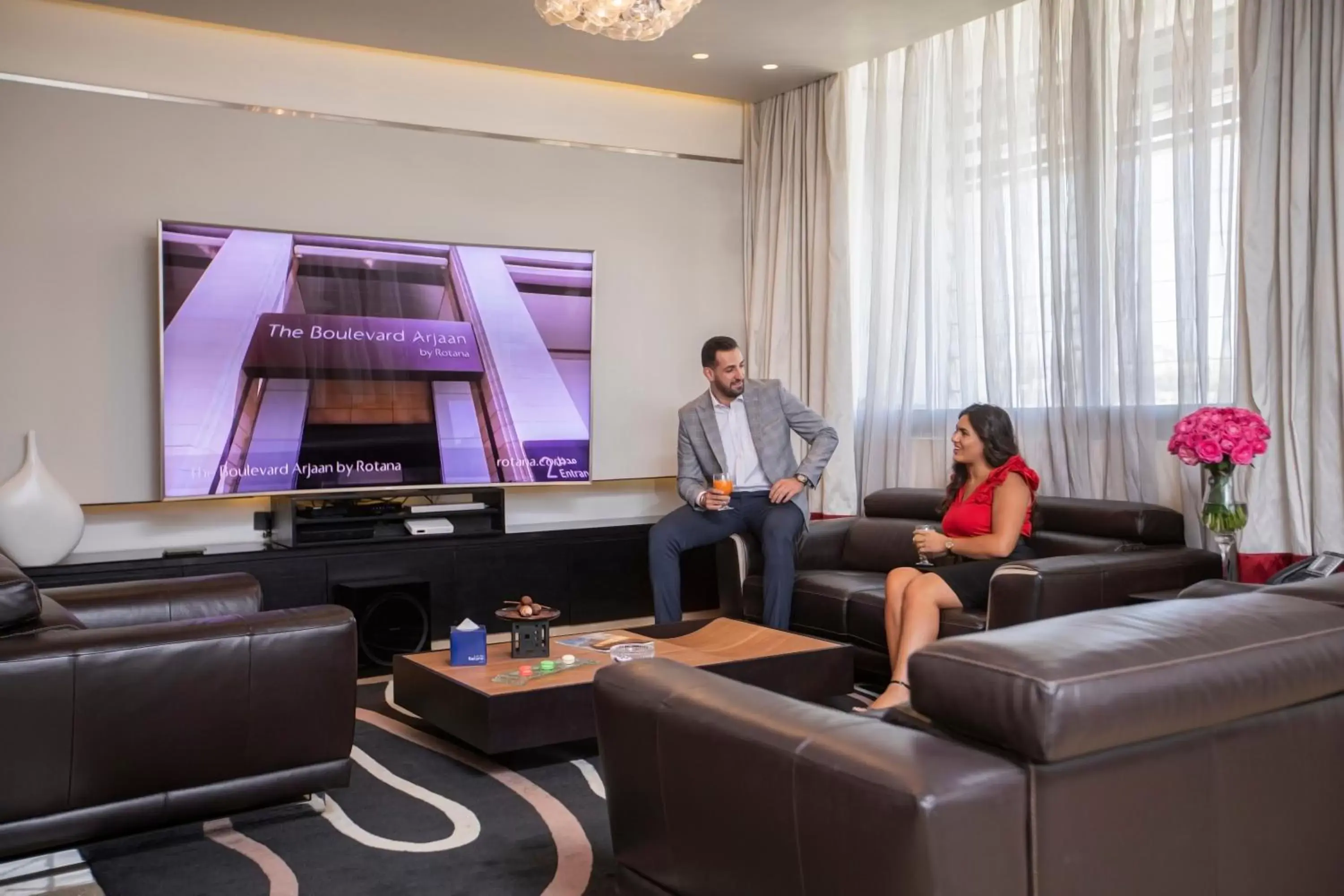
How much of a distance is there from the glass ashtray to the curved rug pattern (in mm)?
325

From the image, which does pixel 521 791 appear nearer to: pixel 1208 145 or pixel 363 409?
pixel 363 409

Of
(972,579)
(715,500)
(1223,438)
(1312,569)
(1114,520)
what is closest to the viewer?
(1312,569)

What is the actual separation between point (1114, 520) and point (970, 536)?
506mm

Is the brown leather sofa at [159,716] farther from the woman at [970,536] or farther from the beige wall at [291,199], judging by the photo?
the beige wall at [291,199]

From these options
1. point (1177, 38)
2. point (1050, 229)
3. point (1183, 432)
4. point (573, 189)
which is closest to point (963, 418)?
point (1183, 432)

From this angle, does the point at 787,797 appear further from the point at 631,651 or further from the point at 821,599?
the point at 821,599

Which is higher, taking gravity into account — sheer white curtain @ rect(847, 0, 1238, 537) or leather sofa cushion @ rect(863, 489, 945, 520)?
sheer white curtain @ rect(847, 0, 1238, 537)

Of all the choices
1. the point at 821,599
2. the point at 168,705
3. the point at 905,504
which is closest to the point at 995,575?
the point at 821,599

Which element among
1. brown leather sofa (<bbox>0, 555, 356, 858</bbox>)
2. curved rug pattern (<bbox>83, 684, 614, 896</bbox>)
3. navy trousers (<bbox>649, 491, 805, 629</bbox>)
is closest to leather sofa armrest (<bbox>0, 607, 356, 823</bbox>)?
brown leather sofa (<bbox>0, 555, 356, 858</bbox>)

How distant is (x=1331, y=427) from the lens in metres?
3.78

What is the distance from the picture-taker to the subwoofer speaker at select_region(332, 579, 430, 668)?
4.82m

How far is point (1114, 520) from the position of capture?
4.14m

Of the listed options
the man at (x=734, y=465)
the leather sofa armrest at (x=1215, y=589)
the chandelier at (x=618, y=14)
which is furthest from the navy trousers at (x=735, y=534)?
the chandelier at (x=618, y=14)

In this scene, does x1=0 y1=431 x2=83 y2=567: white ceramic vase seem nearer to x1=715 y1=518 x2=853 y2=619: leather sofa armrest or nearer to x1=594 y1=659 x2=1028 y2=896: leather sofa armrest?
x1=715 y1=518 x2=853 y2=619: leather sofa armrest
